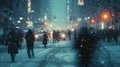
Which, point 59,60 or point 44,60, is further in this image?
point 44,60

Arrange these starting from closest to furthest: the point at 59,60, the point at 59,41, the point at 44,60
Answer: the point at 59,60, the point at 44,60, the point at 59,41

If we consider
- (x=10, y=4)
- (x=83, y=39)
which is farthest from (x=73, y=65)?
(x=10, y=4)

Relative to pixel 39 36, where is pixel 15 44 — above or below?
above

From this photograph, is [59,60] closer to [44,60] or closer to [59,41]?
[44,60]

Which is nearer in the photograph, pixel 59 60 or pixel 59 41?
pixel 59 60

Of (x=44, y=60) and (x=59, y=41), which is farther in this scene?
(x=59, y=41)

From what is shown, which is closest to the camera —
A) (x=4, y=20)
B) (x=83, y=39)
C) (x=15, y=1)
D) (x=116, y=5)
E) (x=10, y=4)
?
(x=83, y=39)

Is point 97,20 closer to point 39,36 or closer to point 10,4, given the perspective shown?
point 10,4

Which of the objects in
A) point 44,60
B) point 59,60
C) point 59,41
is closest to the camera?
point 59,60

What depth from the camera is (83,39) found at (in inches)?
1346

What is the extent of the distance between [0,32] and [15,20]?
2575 inches

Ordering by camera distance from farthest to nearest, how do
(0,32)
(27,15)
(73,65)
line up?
1. (27,15)
2. (0,32)
3. (73,65)

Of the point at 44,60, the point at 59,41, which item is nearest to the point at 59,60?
the point at 44,60

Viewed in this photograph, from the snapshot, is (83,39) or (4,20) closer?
(83,39)
